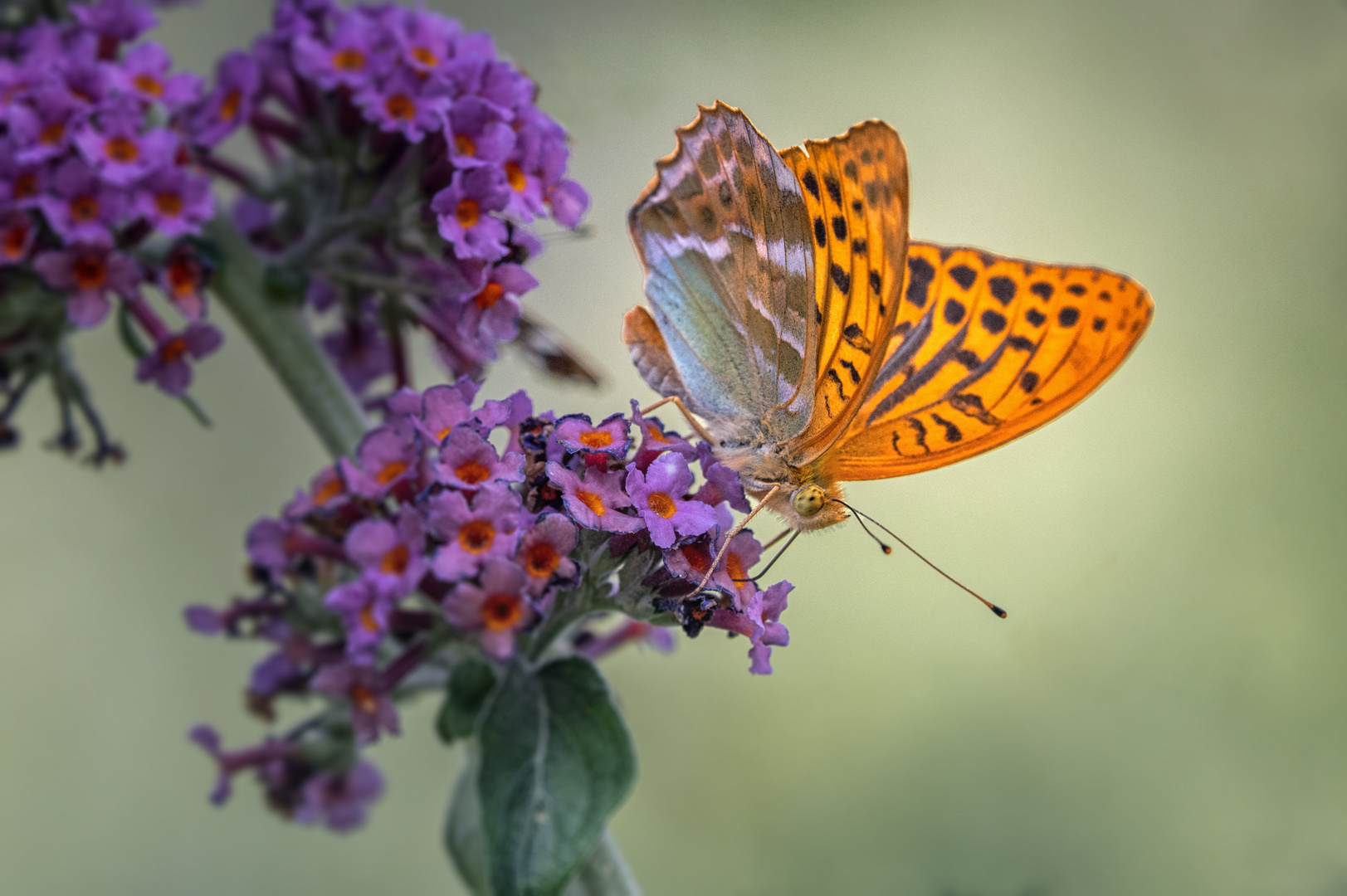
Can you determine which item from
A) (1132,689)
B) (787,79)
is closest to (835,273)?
(787,79)

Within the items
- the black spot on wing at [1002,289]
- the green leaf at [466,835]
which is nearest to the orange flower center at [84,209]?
the green leaf at [466,835]

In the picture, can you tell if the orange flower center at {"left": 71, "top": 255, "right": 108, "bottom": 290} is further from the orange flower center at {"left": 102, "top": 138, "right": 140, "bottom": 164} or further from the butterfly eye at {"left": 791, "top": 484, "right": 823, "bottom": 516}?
the butterfly eye at {"left": 791, "top": 484, "right": 823, "bottom": 516}

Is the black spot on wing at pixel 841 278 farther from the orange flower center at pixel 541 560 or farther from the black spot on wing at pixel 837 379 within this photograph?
the orange flower center at pixel 541 560

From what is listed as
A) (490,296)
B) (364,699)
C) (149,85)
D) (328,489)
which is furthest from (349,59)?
(364,699)

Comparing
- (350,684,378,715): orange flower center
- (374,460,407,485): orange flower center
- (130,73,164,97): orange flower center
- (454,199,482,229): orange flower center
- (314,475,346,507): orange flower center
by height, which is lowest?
(350,684,378,715): orange flower center

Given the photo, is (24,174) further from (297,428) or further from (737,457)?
(297,428)

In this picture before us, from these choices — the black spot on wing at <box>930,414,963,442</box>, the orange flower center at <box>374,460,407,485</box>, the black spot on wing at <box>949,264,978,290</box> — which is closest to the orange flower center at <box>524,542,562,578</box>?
the orange flower center at <box>374,460,407,485</box>
